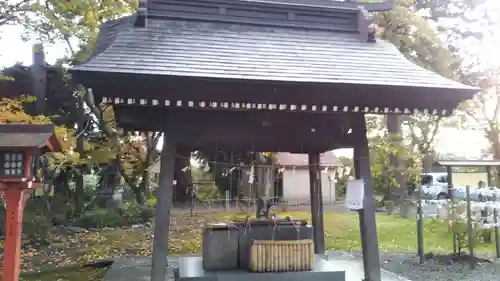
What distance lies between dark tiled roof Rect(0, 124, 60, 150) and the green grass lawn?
405cm

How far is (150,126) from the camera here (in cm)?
622

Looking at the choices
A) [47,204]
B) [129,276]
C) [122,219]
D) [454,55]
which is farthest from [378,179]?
[47,204]

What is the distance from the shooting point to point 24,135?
15.2 feet

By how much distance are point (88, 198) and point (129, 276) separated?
13.5m

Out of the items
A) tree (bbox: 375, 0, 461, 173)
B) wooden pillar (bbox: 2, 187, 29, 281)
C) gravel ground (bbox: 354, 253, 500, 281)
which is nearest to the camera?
wooden pillar (bbox: 2, 187, 29, 281)

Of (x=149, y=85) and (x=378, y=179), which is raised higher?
(x=149, y=85)

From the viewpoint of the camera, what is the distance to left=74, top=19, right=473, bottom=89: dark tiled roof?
5.27 metres

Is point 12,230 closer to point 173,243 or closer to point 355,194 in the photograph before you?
point 355,194

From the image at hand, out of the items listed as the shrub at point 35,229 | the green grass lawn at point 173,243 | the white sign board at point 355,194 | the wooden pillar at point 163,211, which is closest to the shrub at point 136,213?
the green grass lawn at point 173,243

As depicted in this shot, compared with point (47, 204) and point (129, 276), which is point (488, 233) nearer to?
point (129, 276)

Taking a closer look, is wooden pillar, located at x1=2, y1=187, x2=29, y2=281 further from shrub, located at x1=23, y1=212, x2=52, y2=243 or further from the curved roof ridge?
shrub, located at x1=23, y1=212, x2=52, y2=243

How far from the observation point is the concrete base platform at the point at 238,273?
6047 millimetres

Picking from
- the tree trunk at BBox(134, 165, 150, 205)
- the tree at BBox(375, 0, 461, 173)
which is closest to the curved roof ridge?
the tree at BBox(375, 0, 461, 173)

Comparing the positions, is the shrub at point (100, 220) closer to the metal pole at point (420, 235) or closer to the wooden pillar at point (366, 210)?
the metal pole at point (420, 235)
